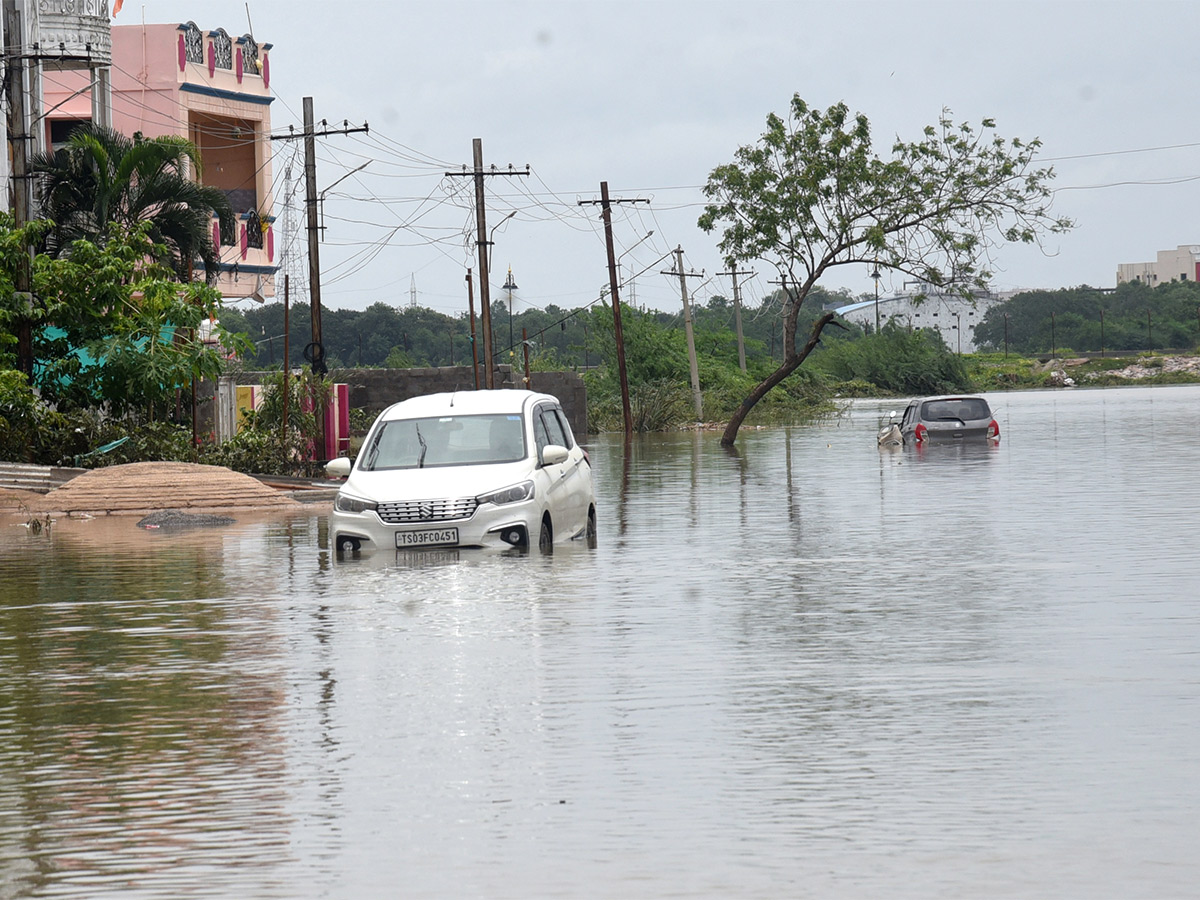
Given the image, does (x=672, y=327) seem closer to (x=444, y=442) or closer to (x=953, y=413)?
(x=953, y=413)

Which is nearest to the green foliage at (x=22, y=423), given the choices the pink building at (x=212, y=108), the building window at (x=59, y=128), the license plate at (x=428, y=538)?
the license plate at (x=428, y=538)

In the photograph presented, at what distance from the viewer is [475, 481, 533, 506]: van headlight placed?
1602 cm

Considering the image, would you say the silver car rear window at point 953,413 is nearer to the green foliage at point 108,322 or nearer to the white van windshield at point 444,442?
the green foliage at point 108,322

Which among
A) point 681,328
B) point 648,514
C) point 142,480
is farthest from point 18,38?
point 681,328

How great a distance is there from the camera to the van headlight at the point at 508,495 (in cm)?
1602

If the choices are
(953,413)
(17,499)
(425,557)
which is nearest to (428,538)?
(425,557)

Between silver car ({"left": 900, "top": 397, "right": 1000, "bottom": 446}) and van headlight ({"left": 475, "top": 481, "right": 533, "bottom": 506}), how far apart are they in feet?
80.8

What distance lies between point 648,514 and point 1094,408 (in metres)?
54.4

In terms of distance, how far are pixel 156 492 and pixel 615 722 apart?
18758 mm

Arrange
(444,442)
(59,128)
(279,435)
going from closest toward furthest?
(444,442)
(279,435)
(59,128)

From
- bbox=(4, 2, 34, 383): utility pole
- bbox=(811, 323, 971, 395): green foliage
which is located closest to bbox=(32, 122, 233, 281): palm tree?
bbox=(4, 2, 34, 383): utility pole

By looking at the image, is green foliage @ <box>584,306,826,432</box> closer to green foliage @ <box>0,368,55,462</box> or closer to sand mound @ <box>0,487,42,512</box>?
green foliage @ <box>0,368,55,462</box>

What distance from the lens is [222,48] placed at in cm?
5728

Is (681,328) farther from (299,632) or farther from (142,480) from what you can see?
(299,632)
